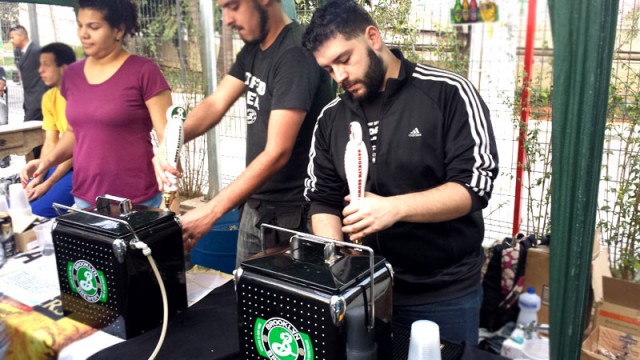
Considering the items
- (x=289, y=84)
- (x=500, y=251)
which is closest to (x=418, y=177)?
(x=289, y=84)

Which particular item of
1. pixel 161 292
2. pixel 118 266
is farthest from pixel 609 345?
pixel 118 266

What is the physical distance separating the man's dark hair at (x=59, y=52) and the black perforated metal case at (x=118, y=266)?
8.50 feet

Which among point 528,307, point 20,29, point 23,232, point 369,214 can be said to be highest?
point 20,29

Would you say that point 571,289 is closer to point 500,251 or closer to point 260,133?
point 260,133

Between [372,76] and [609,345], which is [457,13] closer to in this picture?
[372,76]

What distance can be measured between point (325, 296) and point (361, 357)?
0.43 feet

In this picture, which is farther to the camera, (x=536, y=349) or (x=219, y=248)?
(x=219, y=248)

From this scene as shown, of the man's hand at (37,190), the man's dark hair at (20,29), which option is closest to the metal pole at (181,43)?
the man's dark hair at (20,29)

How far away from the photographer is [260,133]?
1.91 meters

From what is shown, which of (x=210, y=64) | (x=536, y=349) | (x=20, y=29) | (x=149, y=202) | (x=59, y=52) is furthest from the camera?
(x=210, y=64)

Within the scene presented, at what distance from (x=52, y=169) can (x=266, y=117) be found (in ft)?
5.41

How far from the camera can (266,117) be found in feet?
6.14

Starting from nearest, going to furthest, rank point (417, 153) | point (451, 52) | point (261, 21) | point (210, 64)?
point (417, 153) → point (261, 21) → point (451, 52) → point (210, 64)

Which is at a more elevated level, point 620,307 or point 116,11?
point 116,11
